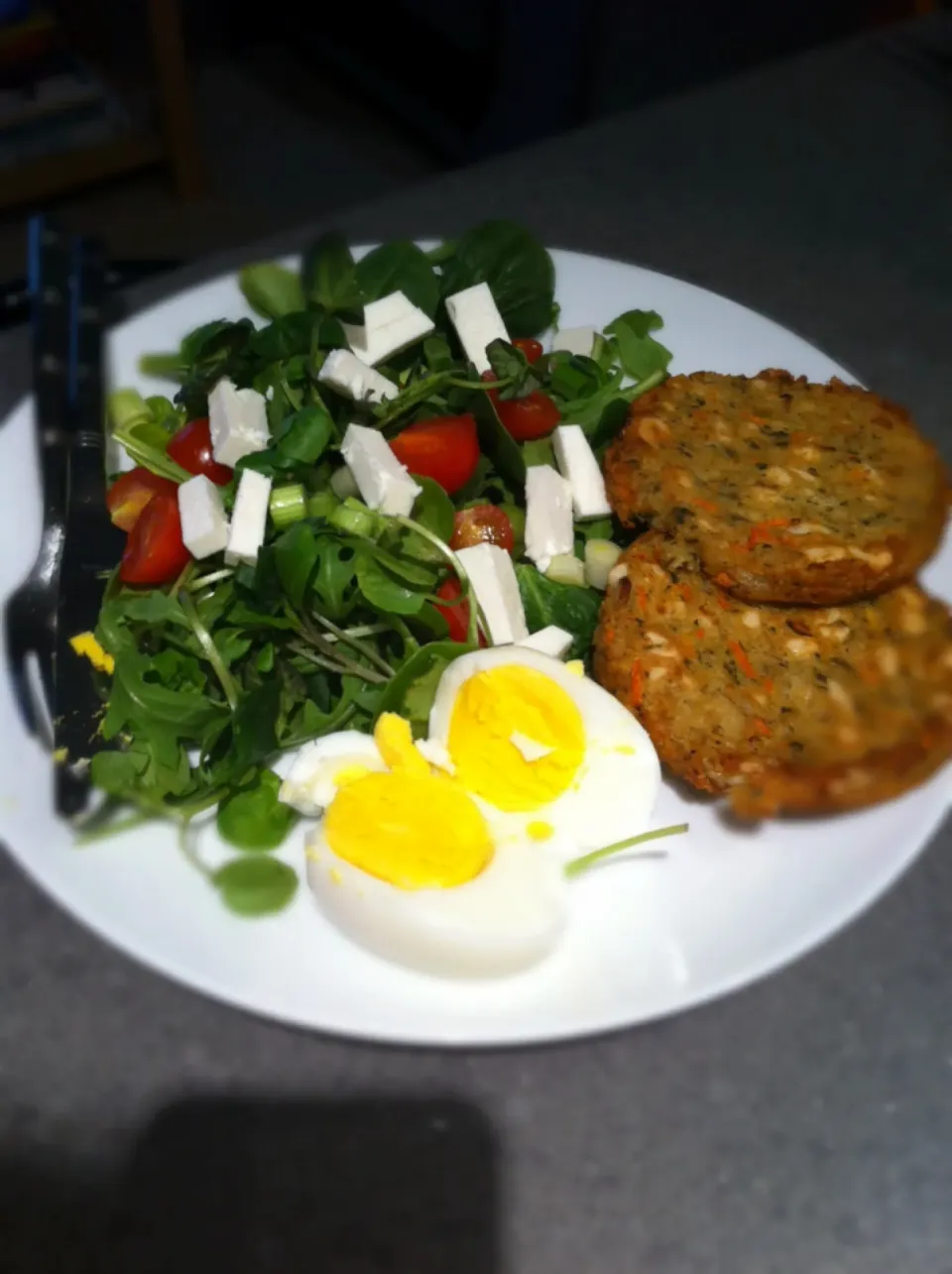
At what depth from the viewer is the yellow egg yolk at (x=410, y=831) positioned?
114 centimetres

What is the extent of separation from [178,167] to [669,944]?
3486mm

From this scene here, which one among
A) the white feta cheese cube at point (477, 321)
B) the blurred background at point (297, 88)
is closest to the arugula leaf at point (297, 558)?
the white feta cheese cube at point (477, 321)

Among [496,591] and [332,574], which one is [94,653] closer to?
[332,574]

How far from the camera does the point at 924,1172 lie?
3.78 ft

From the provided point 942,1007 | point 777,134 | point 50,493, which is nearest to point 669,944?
point 942,1007

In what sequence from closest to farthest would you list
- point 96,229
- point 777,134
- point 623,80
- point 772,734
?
point 772,734, point 777,134, point 623,80, point 96,229

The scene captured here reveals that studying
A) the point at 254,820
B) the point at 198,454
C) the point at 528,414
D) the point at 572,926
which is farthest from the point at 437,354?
the point at 572,926

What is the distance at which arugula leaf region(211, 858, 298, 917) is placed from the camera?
113cm

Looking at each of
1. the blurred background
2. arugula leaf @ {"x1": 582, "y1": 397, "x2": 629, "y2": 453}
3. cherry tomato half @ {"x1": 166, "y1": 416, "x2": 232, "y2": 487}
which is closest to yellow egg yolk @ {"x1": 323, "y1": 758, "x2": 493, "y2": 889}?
cherry tomato half @ {"x1": 166, "y1": 416, "x2": 232, "y2": 487}

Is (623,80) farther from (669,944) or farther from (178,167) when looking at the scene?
(669,944)

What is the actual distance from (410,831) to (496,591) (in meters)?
0.36

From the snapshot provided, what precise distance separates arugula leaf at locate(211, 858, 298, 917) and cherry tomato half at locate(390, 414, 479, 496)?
0.59 metres

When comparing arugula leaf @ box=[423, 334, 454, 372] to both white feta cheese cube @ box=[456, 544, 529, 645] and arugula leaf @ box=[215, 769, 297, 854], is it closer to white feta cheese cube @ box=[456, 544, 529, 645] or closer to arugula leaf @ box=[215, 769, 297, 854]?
white feta cheese cube @ box=[456, 544, 529, 645]

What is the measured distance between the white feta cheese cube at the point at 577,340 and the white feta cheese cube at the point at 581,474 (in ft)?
0.73
